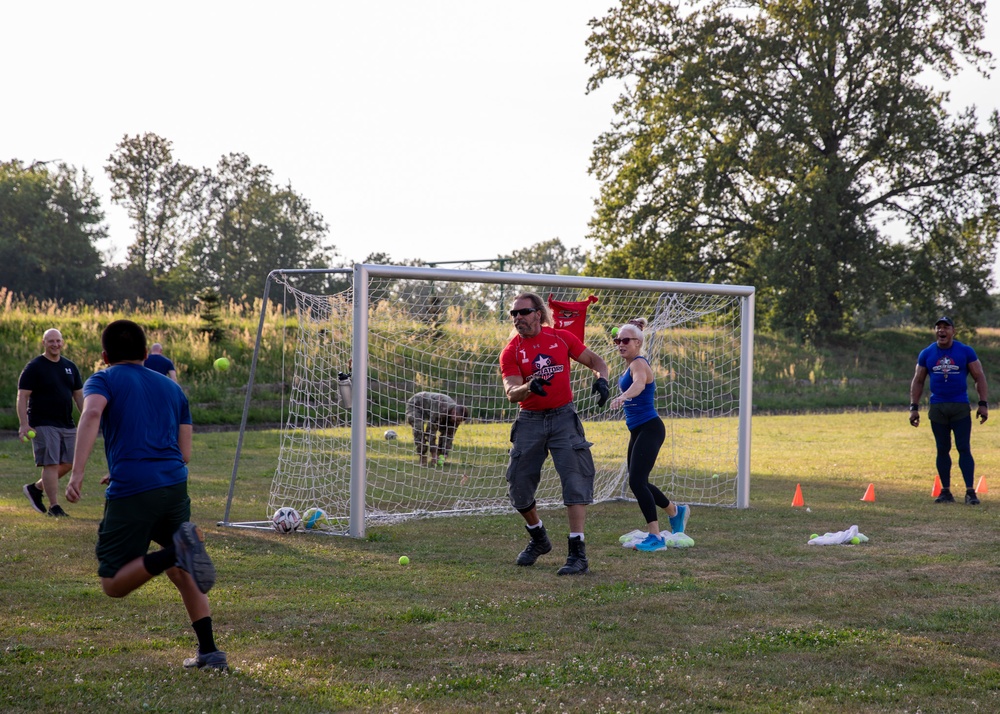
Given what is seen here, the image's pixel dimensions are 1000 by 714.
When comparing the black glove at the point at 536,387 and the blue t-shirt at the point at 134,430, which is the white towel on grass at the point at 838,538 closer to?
the black glove at the point at 536,387

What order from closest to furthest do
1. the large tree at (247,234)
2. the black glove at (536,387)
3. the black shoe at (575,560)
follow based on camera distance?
1. the black glove at (536,387)
2. the black shoe at (575,560)
3. the large tree at (247,234)

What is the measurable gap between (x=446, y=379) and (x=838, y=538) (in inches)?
223

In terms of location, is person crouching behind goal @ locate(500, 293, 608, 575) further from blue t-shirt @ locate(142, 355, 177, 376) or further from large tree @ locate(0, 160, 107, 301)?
large tree @ locate(0, 160, 107, 301)

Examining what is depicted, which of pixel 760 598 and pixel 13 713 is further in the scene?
pixel 760 598

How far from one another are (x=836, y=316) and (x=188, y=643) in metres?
34.2

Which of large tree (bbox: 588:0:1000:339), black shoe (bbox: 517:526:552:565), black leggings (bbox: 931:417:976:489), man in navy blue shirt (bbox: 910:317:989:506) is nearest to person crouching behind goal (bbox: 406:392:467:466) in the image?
black shoe (bbox: 517:526:552:565)

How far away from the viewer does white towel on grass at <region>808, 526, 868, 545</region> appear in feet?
28.4

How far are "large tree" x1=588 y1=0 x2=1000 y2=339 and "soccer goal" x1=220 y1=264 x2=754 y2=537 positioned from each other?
21005mm

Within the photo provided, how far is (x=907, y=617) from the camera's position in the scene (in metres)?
6.03

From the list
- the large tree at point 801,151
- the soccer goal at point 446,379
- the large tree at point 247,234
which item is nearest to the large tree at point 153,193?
the large tree at point 247,234

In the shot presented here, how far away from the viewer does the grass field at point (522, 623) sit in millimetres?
4578

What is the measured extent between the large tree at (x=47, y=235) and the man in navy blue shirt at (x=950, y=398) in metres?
43.5

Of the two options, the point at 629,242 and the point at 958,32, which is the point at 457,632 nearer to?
the point at 629,242

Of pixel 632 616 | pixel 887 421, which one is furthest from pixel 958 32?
Answer: pixel 632 616
